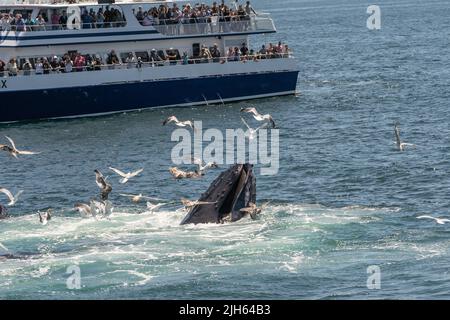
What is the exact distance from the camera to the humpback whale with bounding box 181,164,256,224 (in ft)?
144

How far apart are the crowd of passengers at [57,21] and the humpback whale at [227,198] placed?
3971cm

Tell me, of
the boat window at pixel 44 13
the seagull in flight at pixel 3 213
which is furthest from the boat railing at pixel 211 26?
the seagull in flight at pixel 3 213

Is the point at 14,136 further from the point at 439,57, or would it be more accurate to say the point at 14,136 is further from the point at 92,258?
the point at 439,57

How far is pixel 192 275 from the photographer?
36250 mm

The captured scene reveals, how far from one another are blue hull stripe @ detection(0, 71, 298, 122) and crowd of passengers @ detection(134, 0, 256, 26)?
4595 mm

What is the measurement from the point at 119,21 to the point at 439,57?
43976 millimetres

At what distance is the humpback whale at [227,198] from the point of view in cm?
4378

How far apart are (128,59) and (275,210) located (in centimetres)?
4020

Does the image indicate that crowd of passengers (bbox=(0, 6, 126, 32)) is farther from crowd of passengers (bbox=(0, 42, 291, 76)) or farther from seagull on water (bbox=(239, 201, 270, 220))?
seagull on water (bbox=(239, 201, 270, 220))

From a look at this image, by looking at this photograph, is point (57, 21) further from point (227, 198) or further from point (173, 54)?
point (227, 198)

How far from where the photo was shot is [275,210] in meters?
47.2

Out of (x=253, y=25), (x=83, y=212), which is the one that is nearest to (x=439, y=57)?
(x=253, y=25)

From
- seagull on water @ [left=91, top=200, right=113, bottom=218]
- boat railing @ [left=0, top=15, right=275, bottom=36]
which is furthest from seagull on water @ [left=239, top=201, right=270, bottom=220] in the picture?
boat railing @ [left=0, top=15, right=275, bottom=36]

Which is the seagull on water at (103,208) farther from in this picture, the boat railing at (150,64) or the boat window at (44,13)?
the boat window at (44,13)
